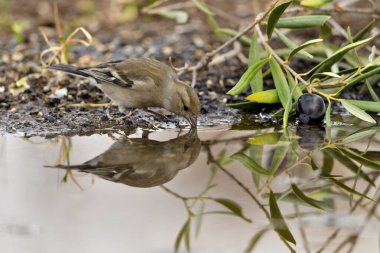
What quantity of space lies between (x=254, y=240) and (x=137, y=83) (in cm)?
308

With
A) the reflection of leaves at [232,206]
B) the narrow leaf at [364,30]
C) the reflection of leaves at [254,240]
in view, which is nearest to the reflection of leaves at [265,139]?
the narrow leaf at [364,30]

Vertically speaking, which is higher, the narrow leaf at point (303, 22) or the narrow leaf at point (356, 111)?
the narrow leaf at point (303, 22)

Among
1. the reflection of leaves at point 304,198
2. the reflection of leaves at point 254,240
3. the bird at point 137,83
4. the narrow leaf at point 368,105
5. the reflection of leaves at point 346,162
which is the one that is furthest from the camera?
the bird at point 137,83

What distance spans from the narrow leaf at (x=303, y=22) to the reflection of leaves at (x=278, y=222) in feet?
6.38

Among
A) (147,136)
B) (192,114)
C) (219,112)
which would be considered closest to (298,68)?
(219,112)

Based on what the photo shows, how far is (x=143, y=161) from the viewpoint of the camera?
4367 millimetres

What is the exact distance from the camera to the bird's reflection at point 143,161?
4.07m

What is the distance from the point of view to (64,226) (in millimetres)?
3289

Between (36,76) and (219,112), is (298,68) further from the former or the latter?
(36,76)

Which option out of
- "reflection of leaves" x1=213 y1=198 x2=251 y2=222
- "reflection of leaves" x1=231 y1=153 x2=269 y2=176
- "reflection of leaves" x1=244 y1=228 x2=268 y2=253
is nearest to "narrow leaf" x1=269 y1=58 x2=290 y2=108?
"reflection of leaves" x1=231 y1=153 x2=269 y2=176

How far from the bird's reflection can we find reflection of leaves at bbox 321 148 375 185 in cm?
83

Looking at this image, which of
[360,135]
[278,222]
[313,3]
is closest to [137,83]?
[313,3]

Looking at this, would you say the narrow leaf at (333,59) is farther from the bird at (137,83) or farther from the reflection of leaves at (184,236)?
the reflection of leaves at (184,236)

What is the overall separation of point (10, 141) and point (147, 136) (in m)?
0.96
